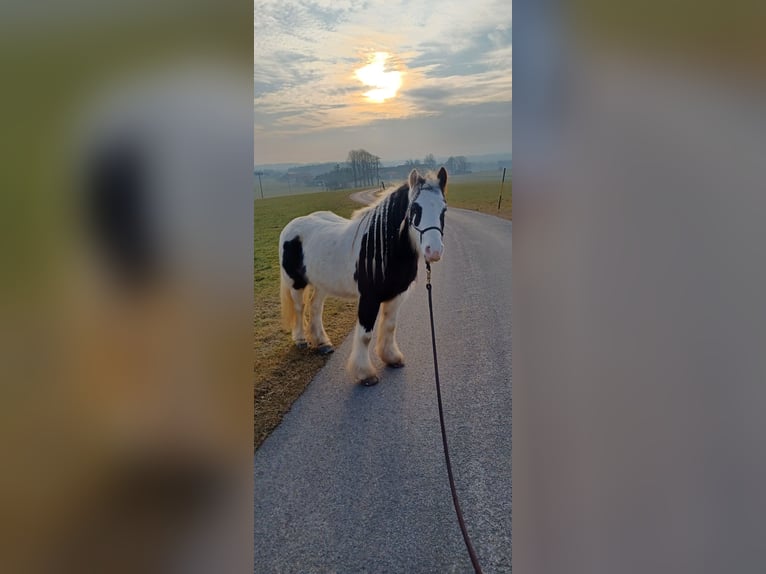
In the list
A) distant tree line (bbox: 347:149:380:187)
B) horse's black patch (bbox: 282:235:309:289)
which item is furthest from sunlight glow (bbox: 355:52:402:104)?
horse's black patch (bbox: 282:235:309:289)

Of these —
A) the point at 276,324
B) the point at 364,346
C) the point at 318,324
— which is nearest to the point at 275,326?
the point at 276,324

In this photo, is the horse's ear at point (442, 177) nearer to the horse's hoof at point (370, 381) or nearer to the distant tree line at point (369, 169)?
the distant tree line at point (369, 169)

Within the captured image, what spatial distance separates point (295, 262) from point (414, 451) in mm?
752

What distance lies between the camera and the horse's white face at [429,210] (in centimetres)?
170

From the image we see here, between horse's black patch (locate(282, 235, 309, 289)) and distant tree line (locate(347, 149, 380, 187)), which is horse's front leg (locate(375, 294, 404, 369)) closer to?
horse's black patch (locate(282, 235, 309, 289))

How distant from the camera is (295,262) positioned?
1.84 meters

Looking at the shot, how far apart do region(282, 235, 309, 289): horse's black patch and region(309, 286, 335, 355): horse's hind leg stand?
2.3 inches

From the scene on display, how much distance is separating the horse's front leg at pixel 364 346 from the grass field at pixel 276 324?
4 centimetres

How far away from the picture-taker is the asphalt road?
65.1 inches

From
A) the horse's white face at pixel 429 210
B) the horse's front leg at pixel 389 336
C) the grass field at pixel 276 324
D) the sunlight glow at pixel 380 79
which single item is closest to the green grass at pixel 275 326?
the grass field at pixel 276 324
